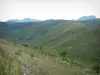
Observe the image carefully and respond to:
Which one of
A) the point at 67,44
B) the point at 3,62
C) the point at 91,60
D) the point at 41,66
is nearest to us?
the point at 3,62

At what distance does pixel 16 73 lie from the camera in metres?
18.9

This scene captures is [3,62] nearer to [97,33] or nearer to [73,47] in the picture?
[73,47]

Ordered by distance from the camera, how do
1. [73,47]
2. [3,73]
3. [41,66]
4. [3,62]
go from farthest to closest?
[73,47], [41,66], [3,62], [3,73]

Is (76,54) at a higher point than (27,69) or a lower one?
lower

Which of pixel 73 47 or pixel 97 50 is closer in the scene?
pixel 97 50

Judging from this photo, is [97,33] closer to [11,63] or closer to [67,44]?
[67,44]

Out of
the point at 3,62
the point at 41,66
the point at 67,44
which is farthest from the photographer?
the point at 67,44

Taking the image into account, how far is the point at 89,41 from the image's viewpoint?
141500 mm

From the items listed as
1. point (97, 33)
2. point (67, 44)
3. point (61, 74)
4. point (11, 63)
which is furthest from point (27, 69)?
point (97, 33)

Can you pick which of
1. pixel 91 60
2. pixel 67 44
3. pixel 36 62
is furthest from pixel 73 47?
pixel 36 62

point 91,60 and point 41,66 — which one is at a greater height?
point 41,66

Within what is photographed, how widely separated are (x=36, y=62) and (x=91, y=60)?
298 ft

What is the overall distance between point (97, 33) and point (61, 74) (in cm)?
14049

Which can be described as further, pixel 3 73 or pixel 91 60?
pixel 91 60
